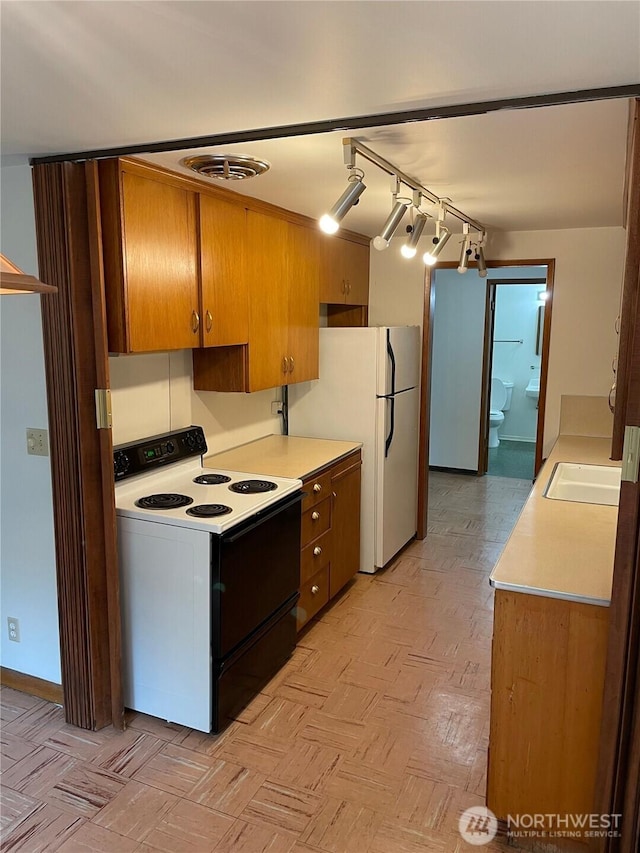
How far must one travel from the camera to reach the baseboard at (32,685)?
272 cm

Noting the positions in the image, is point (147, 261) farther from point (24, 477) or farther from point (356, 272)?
point (356, 272)

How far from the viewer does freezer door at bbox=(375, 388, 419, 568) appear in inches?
157

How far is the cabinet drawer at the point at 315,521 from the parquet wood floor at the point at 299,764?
20.9 inches

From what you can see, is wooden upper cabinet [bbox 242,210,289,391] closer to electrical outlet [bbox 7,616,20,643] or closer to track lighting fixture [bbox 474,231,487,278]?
track lighting fixture [bbox 474,231,487,278]

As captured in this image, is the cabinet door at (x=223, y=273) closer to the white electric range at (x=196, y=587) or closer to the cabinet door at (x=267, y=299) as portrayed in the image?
the cabinet door at (x=267, y=299)

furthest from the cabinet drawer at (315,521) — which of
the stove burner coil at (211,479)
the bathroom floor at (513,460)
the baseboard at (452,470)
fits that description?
the bathroom floor at (513,460)

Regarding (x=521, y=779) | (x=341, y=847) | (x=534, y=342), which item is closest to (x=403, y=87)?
(x=521, y=779)

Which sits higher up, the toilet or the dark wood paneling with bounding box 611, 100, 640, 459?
the dark wood paneling with bounding box 611, 100, 640, 459

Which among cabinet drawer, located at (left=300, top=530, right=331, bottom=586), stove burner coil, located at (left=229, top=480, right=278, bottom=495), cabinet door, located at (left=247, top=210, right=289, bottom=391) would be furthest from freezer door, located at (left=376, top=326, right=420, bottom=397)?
stove burner coil, located at (left=229, top=480, right=278, bottom=495)

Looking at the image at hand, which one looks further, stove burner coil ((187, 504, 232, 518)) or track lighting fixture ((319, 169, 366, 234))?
stove burner coil ((187, 504, 232, 518))

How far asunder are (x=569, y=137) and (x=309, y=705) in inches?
94.2

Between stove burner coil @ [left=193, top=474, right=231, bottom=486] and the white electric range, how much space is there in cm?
7

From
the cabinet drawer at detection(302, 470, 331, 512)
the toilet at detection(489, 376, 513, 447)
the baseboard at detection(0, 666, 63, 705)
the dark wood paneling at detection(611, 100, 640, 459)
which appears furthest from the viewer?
the toilet at detection(489, 376, 513, 447)

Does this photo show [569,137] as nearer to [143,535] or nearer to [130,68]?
[130,68]
